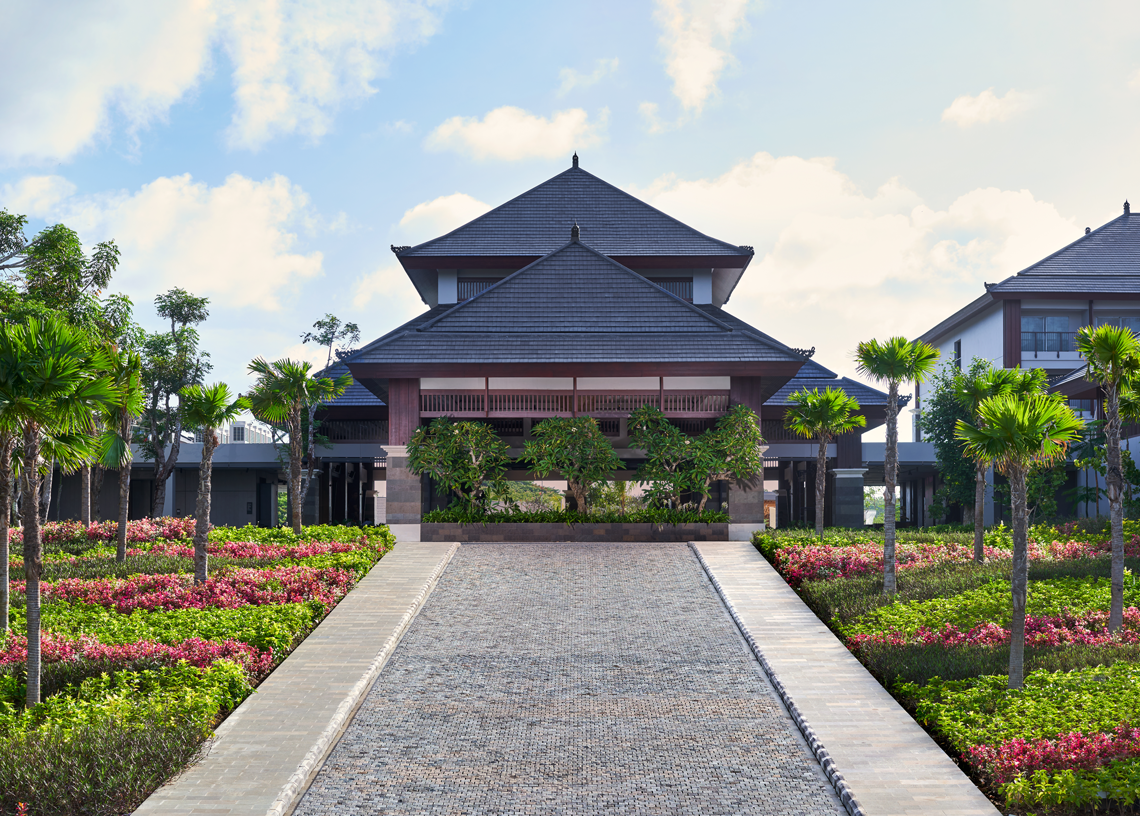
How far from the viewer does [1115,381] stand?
12492 millimetres

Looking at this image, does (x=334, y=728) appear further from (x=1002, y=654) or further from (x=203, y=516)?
(x=1002, y=654)

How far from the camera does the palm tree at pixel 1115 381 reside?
12.1 meters

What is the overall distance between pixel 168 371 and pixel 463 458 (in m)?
13.8

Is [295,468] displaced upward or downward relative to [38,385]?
downward

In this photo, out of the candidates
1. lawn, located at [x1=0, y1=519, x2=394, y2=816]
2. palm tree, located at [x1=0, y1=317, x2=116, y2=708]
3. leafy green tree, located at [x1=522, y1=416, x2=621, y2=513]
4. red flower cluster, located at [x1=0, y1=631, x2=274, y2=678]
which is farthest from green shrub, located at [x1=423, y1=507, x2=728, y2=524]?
palm tree, located at [x1=0, y1=317, x2=116, y2=708]

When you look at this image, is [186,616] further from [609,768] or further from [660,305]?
[660,305]

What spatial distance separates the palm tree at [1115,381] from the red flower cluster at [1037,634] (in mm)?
217

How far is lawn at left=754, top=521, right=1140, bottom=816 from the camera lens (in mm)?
7812

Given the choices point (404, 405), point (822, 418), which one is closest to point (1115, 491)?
point (822, 418)

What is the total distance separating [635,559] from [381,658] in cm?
797

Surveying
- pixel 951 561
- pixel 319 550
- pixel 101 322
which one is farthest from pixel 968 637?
pixel 101 322

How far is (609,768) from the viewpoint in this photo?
328 inches

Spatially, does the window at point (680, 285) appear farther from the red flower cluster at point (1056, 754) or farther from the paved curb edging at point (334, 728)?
the red flower cluster at point (1056, 754)

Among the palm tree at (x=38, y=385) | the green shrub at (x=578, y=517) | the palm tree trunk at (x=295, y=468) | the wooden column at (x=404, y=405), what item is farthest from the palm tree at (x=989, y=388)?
the palm tree trunk at (x=295, y=468)
